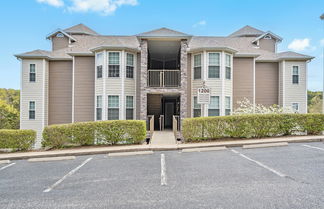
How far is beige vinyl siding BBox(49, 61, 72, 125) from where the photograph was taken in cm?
1445

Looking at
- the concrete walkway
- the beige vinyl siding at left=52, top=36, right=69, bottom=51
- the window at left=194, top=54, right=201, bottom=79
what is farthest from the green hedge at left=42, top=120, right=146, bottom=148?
the beige vinyl siding at left=52, top=36, right=69, bottom=51

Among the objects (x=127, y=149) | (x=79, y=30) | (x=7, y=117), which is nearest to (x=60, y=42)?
(x=79, y=30)

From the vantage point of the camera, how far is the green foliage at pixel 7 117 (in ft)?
83.5

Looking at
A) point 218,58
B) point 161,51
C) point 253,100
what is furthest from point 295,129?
point 161,51

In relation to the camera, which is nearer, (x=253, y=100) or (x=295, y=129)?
(x=295, y=129)

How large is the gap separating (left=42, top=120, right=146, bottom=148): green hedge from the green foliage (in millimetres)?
22955

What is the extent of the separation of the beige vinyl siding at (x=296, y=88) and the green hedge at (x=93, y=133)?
11.9 metres

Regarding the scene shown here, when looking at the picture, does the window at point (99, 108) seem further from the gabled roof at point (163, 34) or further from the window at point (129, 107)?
the gabled roof at point (163, 34)

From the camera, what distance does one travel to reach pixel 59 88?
572 inches

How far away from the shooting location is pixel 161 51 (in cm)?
1429

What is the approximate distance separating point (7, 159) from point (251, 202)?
824cm

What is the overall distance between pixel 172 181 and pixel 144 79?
8.47 meters

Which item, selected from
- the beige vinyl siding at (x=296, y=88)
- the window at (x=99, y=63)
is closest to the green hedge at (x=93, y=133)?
the window at (x=99, y=63)

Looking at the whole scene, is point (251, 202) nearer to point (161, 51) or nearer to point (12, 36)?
point (161, 51)
